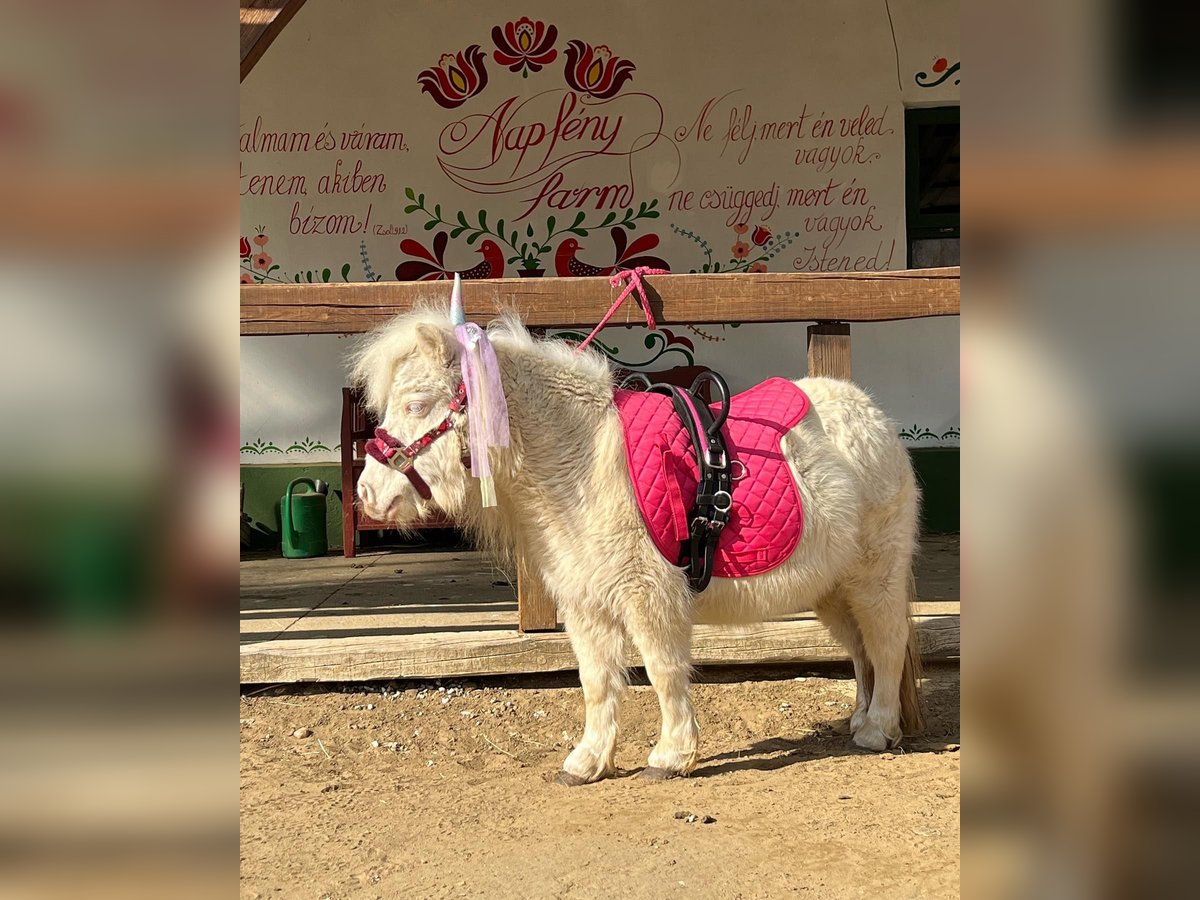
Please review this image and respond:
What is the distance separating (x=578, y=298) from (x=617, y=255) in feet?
12.6

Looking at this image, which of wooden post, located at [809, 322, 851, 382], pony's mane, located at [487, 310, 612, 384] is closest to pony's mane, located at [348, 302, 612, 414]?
pony's mane, located at [487, 310, 612, 384]

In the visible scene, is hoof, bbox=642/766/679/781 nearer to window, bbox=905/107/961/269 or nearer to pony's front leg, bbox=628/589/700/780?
pony's front leg, bbox=628/589/700/780

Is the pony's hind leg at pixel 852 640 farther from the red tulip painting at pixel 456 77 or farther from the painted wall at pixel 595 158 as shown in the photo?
the red tulip painting at pixel 456 77

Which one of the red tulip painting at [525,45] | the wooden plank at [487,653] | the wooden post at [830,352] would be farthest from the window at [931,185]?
the wooden plank at [487,653]

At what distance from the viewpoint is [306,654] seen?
4859 mm

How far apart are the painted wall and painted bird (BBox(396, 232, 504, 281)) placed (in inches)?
0.7

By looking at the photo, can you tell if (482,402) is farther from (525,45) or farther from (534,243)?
(525,45)

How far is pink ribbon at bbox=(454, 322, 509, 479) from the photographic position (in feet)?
11.4

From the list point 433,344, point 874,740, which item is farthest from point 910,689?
point 433,344
